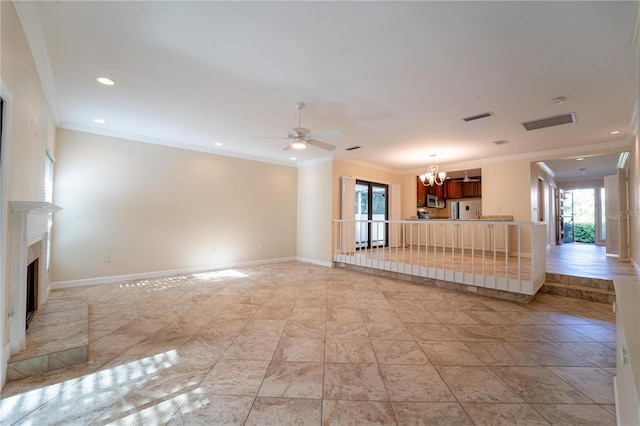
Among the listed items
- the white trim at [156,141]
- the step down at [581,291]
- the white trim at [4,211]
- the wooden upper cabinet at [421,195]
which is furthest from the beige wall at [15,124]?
the wooden upper cabinet at [421,195]

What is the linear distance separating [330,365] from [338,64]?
2.74m

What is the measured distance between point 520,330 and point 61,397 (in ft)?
13.2

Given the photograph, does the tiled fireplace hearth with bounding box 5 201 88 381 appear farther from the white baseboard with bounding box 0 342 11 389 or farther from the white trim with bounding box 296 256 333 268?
the white trim with bounding box 296 256 333 268

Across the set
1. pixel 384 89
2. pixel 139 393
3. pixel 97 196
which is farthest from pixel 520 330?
pixel 97 196

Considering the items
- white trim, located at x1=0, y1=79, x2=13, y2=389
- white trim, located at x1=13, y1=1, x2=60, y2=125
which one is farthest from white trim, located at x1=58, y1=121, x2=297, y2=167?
white trim, located at x1=0, y1=79, x2=13, y2=389

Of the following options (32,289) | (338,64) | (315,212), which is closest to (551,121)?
(338,64)

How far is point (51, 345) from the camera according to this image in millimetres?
2166

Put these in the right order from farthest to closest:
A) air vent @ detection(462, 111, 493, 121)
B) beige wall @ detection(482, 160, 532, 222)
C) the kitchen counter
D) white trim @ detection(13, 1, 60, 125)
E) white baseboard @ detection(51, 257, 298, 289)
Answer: the kitchen counter < beige wall @ detection(482, 160, 532, 222) < white baseboard @ detection(51, 257, 298, 289) < air vent @ detection(462, 111, 493, 121) < white trim @ detection(13, 1, 60, 125)

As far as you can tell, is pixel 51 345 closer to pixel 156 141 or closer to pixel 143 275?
pixel 143 275

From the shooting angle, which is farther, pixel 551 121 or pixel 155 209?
pixel 155 209

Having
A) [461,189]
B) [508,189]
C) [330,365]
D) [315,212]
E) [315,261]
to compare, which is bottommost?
[330,365]

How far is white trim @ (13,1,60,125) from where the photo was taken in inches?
76.1

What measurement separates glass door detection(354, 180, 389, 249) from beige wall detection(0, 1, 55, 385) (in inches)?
225

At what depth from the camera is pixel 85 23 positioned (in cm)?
208
